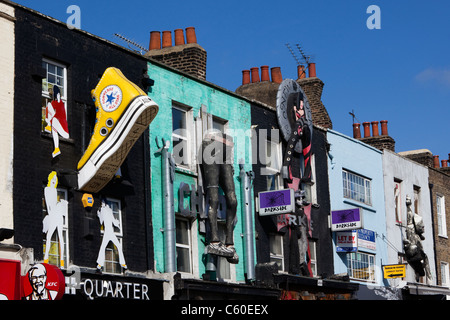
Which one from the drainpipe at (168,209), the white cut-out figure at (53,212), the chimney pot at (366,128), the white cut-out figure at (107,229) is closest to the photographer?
the white cut-out figure at (53,212)

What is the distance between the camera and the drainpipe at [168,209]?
22.8 metres

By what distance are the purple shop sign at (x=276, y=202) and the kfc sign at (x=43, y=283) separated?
31.7 ft

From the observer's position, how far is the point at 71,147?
20766mm

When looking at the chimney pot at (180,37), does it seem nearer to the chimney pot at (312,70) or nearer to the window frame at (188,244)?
the window frame at (188,244)

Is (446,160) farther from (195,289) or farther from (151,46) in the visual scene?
(195,289)

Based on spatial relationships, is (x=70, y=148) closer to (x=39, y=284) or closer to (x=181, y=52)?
(x=39, y=284)

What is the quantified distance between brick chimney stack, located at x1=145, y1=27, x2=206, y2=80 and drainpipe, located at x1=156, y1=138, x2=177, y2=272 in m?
4.20

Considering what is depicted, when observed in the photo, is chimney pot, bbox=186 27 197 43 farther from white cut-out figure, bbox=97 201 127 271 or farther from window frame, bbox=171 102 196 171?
white cut-out figure, bbox=97 201 127 271

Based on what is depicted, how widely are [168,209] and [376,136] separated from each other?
19.9 metres

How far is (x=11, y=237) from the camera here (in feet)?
60.7

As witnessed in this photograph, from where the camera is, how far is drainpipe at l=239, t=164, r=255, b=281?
85.1ft

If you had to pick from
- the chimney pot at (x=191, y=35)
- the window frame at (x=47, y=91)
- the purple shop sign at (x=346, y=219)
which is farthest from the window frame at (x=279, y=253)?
the window frame at (x=47, y=91)

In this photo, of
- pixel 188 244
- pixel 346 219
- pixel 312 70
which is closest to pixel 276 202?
pixel 188 244

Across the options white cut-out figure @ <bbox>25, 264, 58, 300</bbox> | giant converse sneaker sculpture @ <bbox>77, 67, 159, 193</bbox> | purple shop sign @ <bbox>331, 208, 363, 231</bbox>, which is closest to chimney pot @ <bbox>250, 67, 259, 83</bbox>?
purple shop sign @ <bbox>331, 208, 363, 231</bbox>
